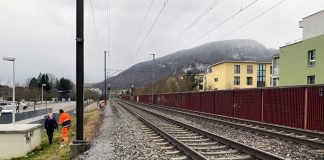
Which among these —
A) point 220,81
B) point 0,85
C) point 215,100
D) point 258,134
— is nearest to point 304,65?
point 215,100

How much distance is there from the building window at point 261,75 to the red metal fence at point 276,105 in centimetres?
6956

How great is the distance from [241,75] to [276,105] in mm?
80787

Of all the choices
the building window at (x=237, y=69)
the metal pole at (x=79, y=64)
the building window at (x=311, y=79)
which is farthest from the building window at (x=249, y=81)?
the metal pole at (x=79, y=64)

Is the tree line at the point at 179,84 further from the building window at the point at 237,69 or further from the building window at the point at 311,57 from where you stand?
the building window at the point at 311,57

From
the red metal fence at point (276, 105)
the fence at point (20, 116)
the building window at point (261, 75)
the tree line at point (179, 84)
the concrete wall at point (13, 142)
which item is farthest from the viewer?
the building window at point (261, 75)

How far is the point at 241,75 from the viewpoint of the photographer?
330 feet

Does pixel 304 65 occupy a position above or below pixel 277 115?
above

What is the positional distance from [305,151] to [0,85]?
102m

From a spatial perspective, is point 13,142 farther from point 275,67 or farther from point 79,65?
point 275,67

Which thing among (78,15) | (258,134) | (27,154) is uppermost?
(78,15)

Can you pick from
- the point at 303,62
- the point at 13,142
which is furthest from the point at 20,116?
the point at 303,62

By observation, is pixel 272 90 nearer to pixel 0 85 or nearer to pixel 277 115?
pixel 277 115

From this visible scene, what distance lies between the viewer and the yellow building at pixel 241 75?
98750 millimetres

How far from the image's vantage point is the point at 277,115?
69.0 feet
